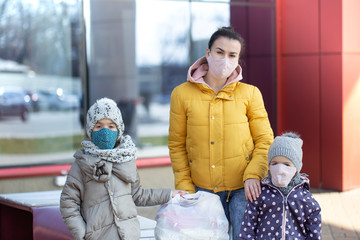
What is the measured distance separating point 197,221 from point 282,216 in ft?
1.84

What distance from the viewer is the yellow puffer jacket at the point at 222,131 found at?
3.58 metres

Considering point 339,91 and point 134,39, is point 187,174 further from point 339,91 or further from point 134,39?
point 134,39

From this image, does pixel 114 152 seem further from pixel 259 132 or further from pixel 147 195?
pixel 259 132

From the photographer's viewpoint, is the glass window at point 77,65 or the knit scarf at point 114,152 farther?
the glass window at point 77,65

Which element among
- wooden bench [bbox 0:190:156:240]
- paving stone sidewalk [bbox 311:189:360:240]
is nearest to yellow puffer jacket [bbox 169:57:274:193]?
wooden bench [bbox 0:190:156:240]

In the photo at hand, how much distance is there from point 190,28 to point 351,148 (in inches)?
160

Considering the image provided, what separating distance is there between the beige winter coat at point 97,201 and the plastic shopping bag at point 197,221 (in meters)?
0.23

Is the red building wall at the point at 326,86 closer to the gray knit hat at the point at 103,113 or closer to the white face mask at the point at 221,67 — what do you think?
the white face mask at the point at 221,67

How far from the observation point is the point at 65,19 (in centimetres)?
1157

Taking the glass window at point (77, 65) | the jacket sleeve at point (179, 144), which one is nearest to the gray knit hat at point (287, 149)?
the jacket sleeve at point (179, 144)

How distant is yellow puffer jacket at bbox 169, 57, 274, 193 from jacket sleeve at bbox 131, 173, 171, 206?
13 centimetres

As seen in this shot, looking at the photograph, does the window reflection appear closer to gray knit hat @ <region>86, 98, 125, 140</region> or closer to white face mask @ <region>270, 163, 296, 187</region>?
gray knit hat @ <region>86, 98, 125, 140</region>

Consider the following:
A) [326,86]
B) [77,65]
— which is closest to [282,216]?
[326,86]

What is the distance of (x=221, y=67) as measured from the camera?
3.61 meters
